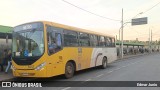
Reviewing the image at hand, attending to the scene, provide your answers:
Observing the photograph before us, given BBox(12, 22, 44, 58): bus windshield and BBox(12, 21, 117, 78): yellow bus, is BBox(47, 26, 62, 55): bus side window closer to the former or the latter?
BBox(12, 21, 117, 78): yellow bus

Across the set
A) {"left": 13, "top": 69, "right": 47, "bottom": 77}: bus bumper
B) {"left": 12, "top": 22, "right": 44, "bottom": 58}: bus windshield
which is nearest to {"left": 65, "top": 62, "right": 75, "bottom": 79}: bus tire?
{"left": 13, "top": 69, "right": 47, "bottom": 77}: bus bumper

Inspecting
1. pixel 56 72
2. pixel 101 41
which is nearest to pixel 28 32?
pixel 56 72

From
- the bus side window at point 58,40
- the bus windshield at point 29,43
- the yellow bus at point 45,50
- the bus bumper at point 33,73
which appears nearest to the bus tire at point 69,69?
the yellow bus at point 45,50

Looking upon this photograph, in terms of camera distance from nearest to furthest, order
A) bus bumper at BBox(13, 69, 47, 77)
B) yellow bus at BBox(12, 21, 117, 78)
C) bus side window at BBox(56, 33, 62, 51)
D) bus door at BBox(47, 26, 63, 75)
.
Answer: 1. bus bumper at BBox(13, 69, 47, 77)
2. yellow bus at BBox(12, 21, 117, 78)
3. bus door at BBox(47, 26, 63, 75)
4. bus side window at BBox(56, 33, 62, 51)

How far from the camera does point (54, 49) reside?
41.2ft

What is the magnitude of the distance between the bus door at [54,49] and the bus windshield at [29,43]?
0.49m

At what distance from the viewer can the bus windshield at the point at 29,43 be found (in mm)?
11883

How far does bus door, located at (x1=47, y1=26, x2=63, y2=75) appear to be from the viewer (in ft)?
39.9

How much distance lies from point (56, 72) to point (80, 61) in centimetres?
327

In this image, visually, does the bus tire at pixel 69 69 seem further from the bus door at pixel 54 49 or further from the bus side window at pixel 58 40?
the bus side window at pixel 58 40

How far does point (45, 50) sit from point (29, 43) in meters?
0.90

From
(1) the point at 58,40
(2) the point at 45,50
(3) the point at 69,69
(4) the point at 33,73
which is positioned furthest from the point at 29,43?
(3) the point at 69,69

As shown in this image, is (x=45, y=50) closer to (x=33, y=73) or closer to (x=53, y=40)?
(x=53, y=40)

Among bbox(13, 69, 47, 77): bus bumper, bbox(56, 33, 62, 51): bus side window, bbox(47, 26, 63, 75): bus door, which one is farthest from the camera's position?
bbox(56, 33, 62, 51): bus side window
